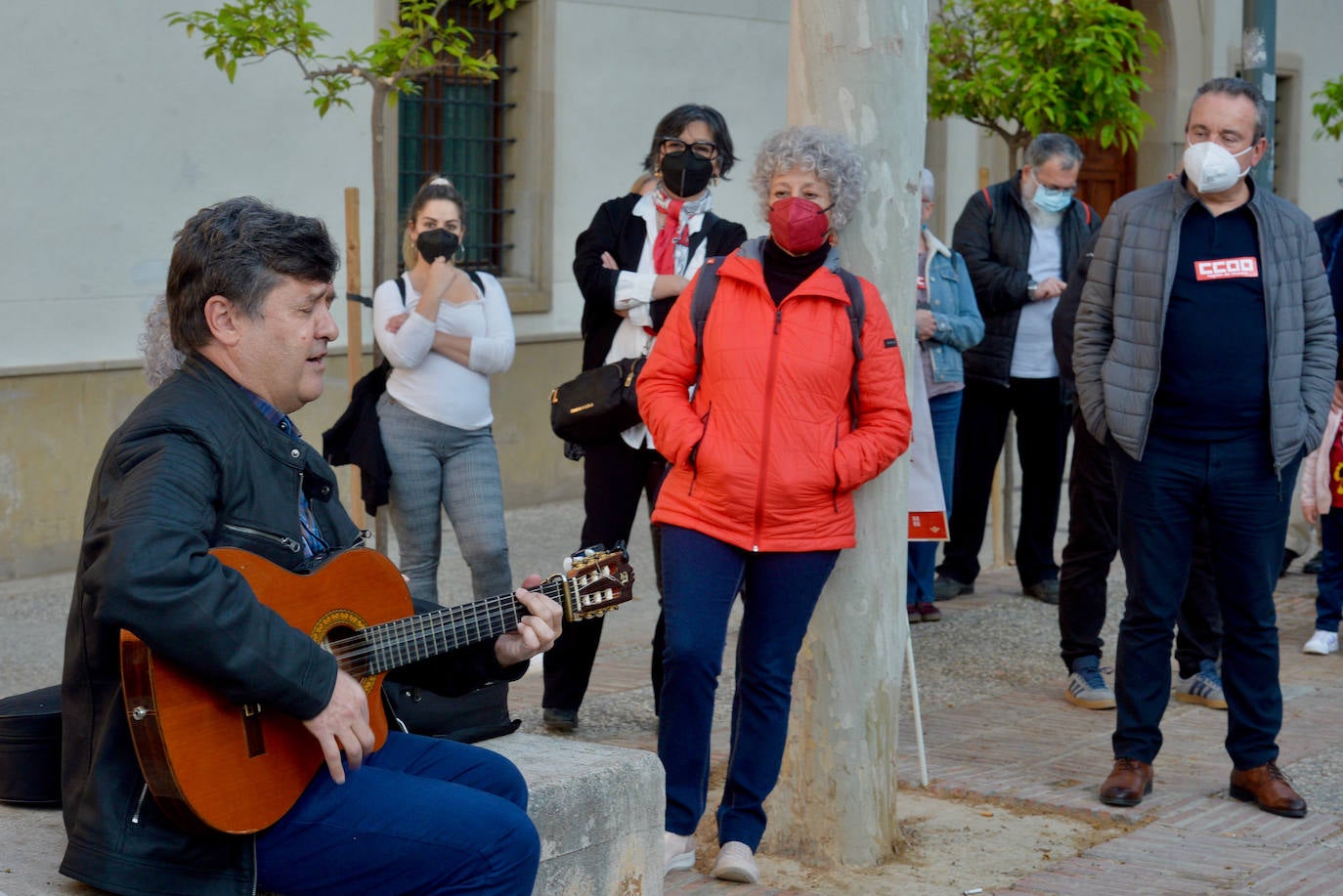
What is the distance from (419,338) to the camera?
6527mm

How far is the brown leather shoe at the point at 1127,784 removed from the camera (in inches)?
219

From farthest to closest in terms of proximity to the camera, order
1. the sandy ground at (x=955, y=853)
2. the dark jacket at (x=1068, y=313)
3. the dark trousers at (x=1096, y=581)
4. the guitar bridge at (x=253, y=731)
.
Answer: the dark trousers at (x=1096, y=581)
the dark jacket at (x=1068, y=313)
the sandy ground at (x=955, y=853)
the guitar bridge at (x=253, y=731)

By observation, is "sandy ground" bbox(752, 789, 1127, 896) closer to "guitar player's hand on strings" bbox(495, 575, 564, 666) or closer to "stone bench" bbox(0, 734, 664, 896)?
"stone bench" bbox(0, 734, 664, 896)

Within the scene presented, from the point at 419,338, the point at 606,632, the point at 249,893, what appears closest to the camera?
the point at 249,893

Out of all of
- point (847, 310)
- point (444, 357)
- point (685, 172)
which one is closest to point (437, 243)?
point (444, 357)

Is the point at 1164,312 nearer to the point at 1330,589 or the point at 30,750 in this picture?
the point at 1330,589

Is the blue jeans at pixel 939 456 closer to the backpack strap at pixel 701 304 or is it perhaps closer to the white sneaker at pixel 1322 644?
A: the white sneaker at pixel 1322 644

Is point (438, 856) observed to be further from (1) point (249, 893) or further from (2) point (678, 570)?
(2) point (678, 570)

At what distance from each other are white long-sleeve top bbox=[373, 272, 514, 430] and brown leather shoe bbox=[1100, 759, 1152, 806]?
8.57ft

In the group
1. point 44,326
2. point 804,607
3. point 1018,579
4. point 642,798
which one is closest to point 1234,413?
Result: point 804,607

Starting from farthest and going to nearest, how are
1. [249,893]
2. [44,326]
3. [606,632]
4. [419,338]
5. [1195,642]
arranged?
[44,326] < [606,632] < [1195,642] < [419,338] < [249,893]

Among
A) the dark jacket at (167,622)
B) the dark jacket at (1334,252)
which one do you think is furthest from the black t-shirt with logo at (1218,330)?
the dark jacket at (167,622)

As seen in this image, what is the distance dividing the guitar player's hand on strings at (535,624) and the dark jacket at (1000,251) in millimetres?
5381

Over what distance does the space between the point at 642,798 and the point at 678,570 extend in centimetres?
76
